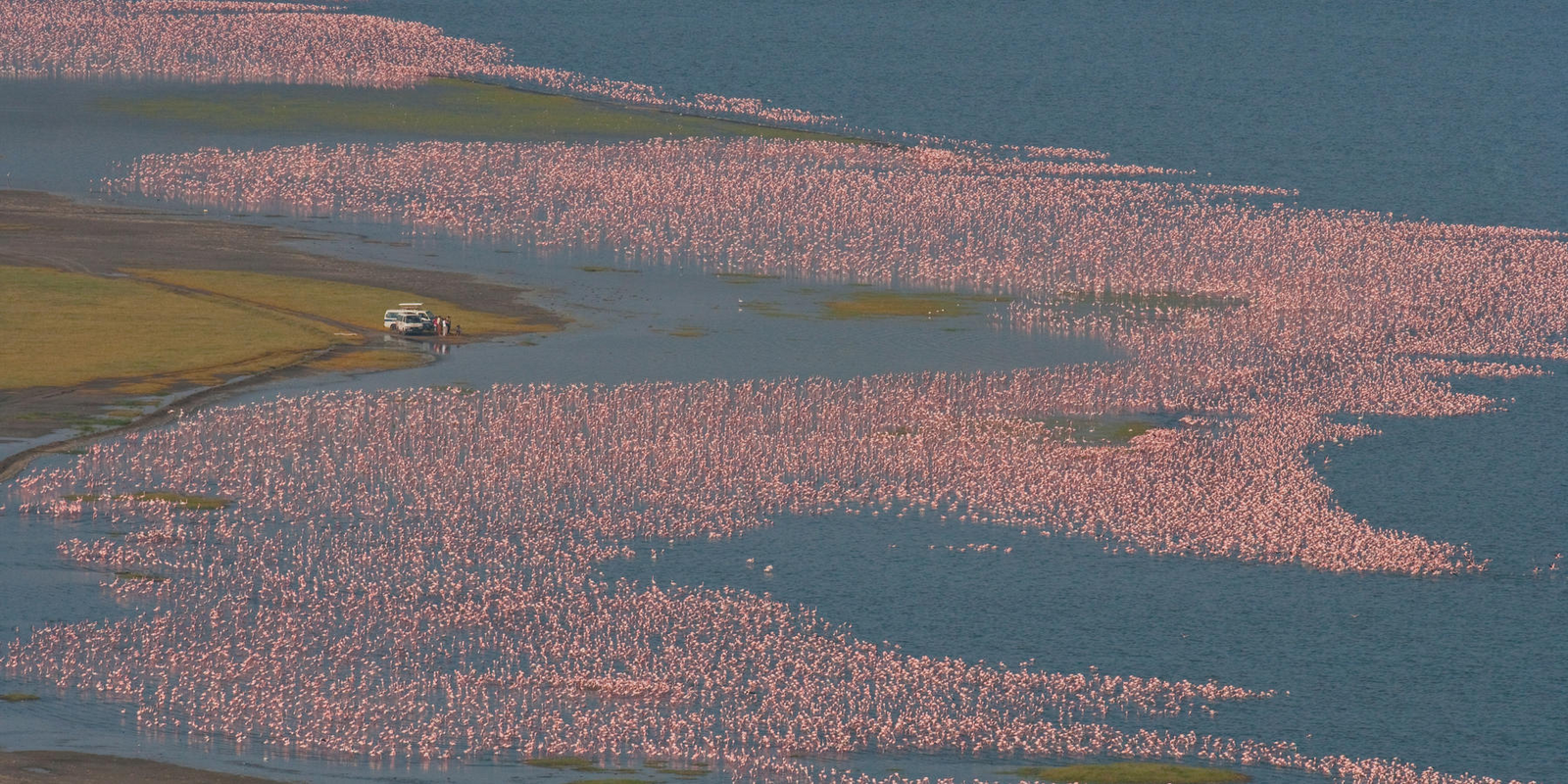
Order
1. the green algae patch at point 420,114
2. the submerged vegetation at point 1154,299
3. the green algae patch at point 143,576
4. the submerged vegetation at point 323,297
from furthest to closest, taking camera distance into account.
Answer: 1. the green algae patch at point 420,114
2. the submerged vegetation at point 1154,299
3. the submerged vegetation at point 323,297
4. the green algae patch at point 143,576

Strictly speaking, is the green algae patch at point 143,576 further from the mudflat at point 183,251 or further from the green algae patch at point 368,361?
the mudflat at point 183,251

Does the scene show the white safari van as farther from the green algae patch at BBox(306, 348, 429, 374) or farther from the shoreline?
the green algae patch at BBox(306, 348, 429, 374)

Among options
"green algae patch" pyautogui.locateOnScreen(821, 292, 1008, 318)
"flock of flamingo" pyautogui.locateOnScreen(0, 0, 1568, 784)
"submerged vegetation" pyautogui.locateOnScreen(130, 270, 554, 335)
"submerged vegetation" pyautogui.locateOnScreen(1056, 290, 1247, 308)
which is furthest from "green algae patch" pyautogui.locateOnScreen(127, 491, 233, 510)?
"submerged vegetation" pyautogui.locateOnScreen(1056, 290, 1247, 308)

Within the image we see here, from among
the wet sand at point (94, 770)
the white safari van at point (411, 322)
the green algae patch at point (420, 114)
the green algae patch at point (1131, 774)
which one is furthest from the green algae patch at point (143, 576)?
the green algae patch at point (420, 114)

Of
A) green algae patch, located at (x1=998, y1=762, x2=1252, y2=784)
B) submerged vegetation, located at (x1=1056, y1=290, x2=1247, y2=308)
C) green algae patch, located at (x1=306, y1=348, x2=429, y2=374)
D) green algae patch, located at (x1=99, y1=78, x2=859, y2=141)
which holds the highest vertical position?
green algae patch, located at (x1=99, y1=78, x2=859, y2=141)

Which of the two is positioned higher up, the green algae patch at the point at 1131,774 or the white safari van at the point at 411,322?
the white safari van at the point at 411,322

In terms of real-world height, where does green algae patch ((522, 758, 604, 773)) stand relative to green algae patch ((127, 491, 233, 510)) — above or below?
below

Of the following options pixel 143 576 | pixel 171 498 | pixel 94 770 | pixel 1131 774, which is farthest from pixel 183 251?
pixel 1131 774
